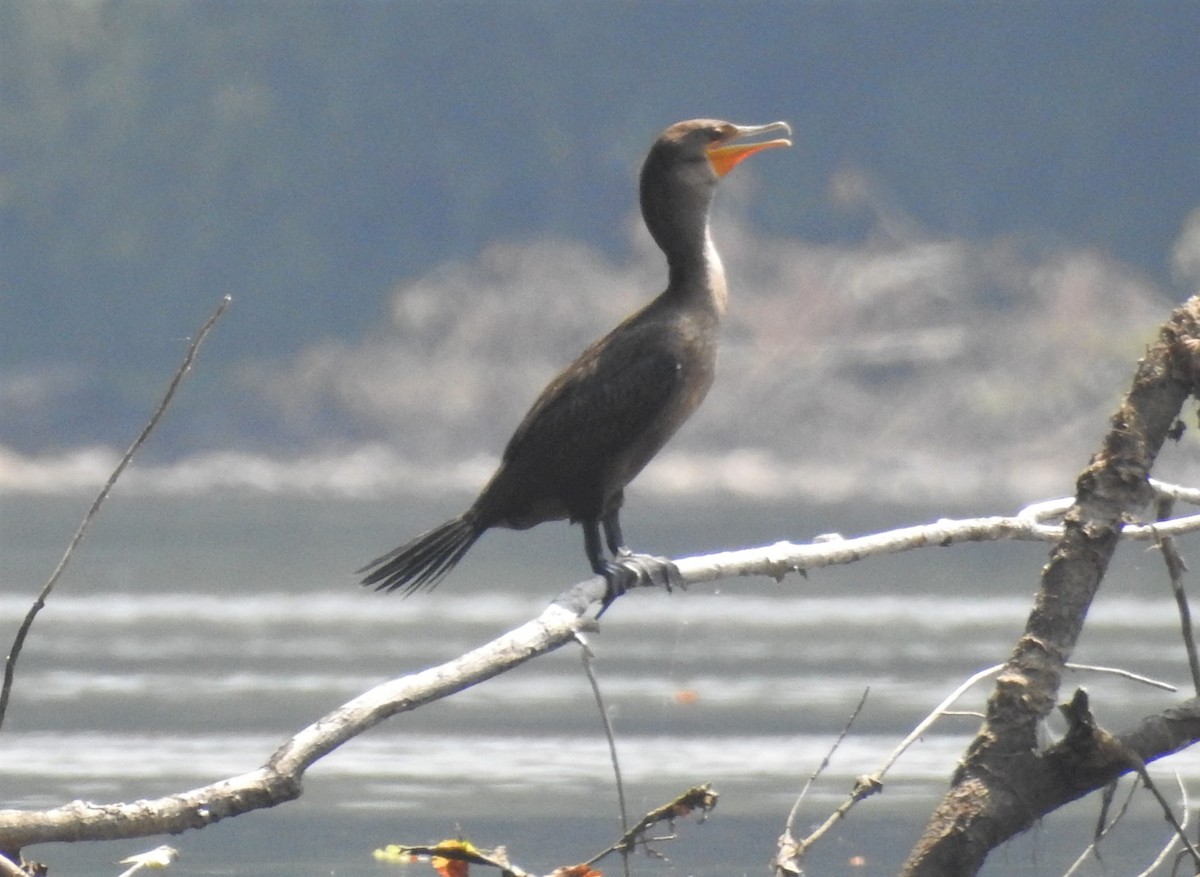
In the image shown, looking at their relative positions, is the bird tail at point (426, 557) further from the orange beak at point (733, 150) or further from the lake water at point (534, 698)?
the lake water at point (534, 698)

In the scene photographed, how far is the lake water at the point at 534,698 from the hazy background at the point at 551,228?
16124 millimetres

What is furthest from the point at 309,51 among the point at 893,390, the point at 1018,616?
the point at 1018,616

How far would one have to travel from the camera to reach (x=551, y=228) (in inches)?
2089

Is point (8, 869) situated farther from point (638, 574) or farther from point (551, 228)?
point (551, 228)

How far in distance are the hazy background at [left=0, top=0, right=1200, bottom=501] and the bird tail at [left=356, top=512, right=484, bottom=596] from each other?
33594 mm

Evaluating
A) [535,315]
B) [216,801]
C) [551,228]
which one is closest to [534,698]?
[216,801]

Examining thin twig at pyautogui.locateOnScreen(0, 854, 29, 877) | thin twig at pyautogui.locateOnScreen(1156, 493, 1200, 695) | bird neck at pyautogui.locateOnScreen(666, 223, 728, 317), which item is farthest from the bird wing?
thin twig at pyautogui.locateOnScreen(0, 854, 29, 877)

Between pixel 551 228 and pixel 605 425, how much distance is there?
47382mm

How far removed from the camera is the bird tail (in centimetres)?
577

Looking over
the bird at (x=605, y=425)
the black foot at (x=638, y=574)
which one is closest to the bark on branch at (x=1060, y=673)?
the black foot at (x=638, y=574)

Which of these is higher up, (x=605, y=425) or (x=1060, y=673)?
(x=605, y=425)

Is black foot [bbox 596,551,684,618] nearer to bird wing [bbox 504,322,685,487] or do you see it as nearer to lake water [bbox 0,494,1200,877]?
bird wing [bbox 504,322,685,487]

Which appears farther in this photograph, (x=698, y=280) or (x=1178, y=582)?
(x=698, y=280)

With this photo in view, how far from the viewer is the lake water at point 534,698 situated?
9242mm
